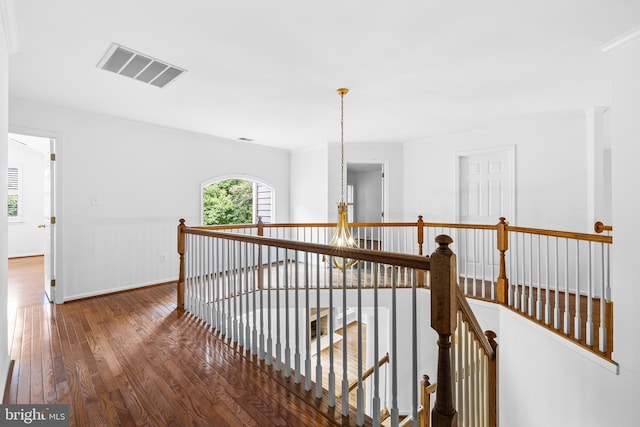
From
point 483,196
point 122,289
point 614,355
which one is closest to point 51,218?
point 122,289

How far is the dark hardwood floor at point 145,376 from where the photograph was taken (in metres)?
1.69

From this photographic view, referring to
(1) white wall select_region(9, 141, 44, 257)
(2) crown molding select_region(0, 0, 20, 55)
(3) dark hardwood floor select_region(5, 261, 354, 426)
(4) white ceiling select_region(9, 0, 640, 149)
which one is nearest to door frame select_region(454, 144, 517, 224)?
(4) white ceiling select_region(9, 0, 640, 149)

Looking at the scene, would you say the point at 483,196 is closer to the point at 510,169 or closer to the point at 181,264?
the point at 510,169

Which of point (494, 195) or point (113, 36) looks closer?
point (113, 36)

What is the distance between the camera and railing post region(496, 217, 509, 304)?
3463 mm

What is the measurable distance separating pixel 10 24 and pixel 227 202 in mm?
8102

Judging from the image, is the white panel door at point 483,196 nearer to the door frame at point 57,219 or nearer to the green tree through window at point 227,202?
the door frame at point 57,219

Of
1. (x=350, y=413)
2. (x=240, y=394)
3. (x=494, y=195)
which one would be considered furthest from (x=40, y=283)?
(x=494, y=195)

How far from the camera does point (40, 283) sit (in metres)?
4.67

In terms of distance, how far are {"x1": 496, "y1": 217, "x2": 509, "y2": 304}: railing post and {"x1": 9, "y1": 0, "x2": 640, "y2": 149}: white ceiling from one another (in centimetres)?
153

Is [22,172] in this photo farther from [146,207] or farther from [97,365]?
[97,365]

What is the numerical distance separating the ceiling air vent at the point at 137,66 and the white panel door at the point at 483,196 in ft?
14.2

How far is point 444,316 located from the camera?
1.18 meters

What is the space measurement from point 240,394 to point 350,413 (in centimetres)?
71
